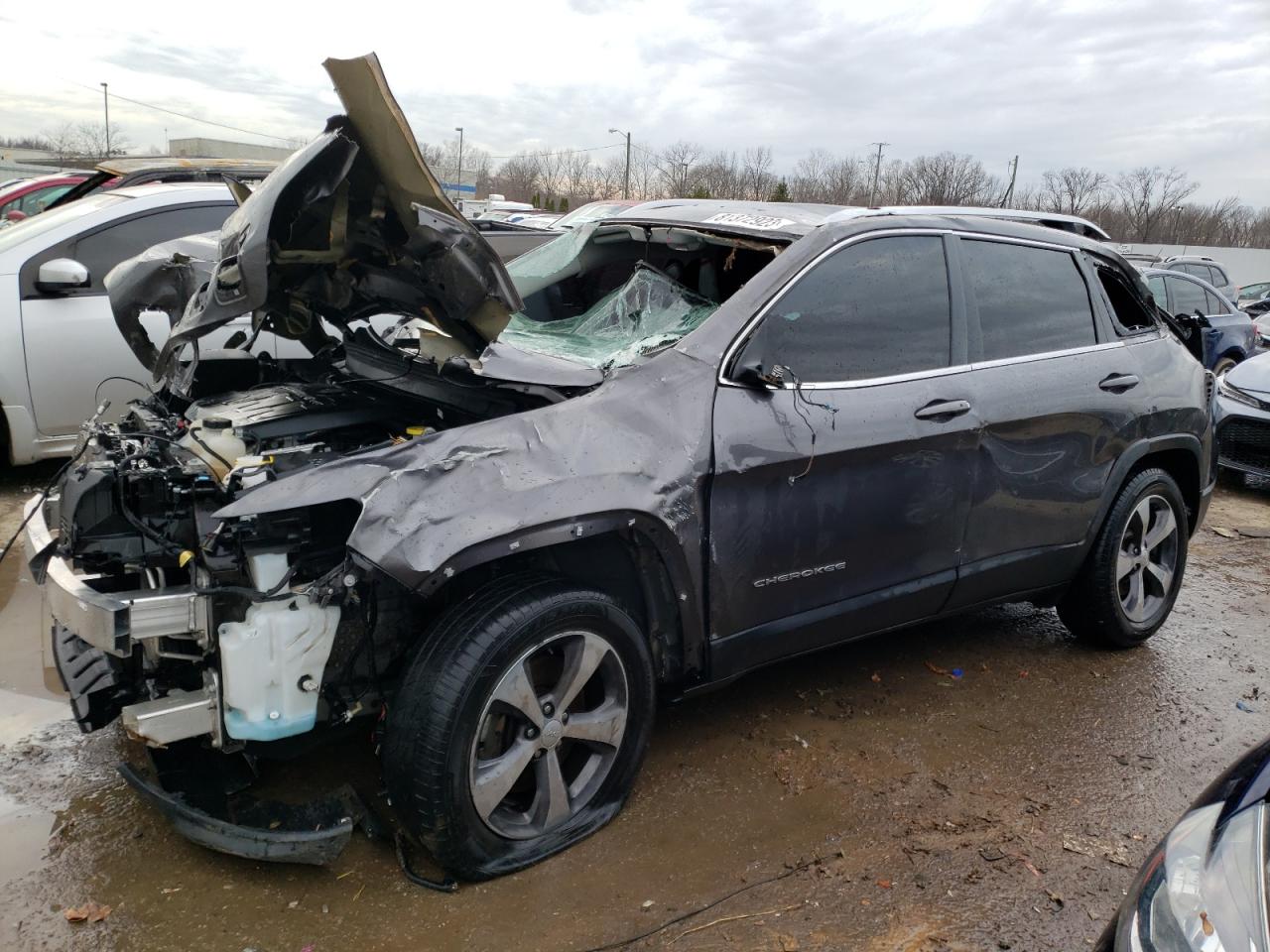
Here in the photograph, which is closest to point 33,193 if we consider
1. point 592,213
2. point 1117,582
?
point 592,213

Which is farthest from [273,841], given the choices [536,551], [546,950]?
[536,551]

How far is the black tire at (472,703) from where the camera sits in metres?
2.51

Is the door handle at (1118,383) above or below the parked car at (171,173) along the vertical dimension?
below

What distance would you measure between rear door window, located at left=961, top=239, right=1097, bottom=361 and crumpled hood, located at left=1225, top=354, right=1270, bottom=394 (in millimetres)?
5042

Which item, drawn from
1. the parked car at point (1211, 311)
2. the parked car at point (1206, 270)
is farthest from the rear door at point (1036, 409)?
the parked car at point (1206, 270)

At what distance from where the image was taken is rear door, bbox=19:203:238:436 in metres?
5.62

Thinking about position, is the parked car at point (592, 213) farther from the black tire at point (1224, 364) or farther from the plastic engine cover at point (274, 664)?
the black tire at point (1224, 364)

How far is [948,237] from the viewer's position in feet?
12.0

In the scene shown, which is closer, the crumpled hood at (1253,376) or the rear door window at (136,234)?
the rear door window at (136,234)

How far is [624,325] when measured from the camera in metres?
3.67

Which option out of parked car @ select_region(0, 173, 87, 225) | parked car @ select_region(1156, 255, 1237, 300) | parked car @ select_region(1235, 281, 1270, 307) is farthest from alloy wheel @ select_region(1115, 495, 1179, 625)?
parked car @ select_region(1235, 281, 1270, 307)

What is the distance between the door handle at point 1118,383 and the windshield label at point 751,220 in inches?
62.7

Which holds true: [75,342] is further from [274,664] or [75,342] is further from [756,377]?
[756,377]

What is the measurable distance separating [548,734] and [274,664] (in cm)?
77
